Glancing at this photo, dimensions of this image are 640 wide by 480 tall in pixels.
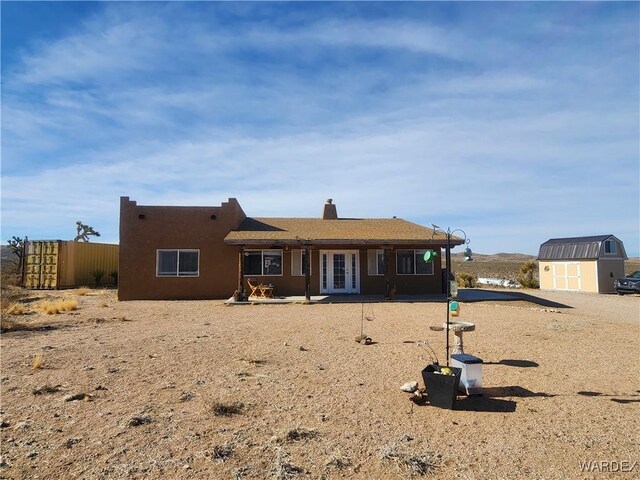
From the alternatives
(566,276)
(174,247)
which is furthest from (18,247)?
(566,276)

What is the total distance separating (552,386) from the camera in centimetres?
661

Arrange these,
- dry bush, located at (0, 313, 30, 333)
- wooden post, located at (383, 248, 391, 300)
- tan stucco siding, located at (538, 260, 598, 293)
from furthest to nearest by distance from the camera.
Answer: tan stucco siding, located at (538, 260, 598, 293) → wooden post, located at (383, 248, 391, 300) → dry bush, located at (0, 313, 30, 333)

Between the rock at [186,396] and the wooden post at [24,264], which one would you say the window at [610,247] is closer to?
the rock at [186,396]

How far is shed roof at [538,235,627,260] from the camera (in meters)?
28.0

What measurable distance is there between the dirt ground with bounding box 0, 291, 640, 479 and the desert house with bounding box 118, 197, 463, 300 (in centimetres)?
914

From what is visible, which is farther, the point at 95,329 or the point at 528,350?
the point at 95,329

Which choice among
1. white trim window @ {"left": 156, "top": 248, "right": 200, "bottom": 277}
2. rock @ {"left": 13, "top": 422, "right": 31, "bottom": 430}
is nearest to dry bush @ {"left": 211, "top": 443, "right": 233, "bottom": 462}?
rock @ {"left": 13, "top": 422, "right": 31, "bottom": 430}

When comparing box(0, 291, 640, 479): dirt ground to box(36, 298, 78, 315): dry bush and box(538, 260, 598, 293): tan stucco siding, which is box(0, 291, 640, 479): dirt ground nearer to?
box(36, 298, 78, 315): dry bush

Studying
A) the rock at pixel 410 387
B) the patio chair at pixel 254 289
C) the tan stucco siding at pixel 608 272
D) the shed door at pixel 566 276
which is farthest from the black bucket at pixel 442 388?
the shed door at pixel 566 276

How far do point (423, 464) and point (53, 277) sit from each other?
26.7 m

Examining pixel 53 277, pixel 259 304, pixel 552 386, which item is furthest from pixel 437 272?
pixel 53 277

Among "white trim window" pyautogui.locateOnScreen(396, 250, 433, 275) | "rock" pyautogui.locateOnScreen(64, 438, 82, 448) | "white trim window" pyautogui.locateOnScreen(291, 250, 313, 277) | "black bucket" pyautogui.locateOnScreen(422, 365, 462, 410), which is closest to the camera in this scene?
"rock" pyautogui.locateOnScreen(64, 438, 82, 448)

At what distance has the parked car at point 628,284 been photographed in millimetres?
25453

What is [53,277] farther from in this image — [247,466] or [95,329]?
[247,466]
